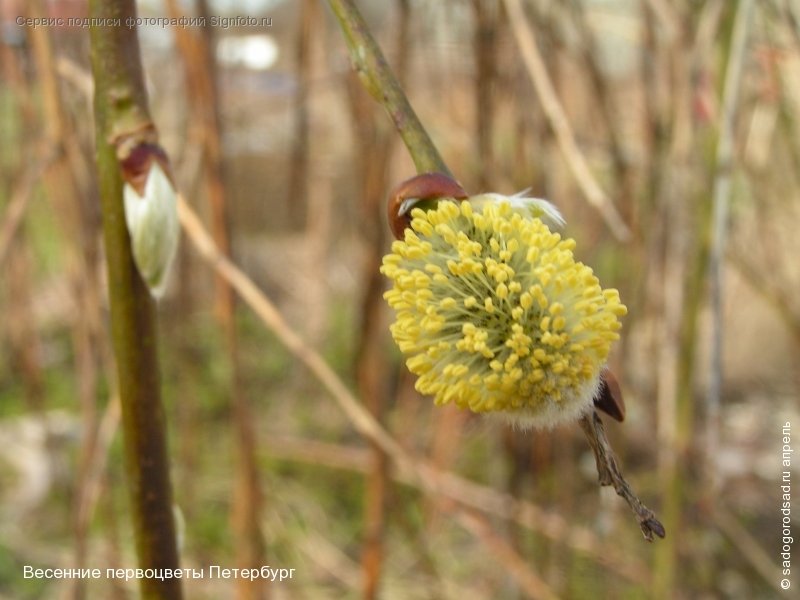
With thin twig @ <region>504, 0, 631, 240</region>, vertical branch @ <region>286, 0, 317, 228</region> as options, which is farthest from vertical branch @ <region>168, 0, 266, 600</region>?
thin twig @ <region>504, 0, 631, 240</region>

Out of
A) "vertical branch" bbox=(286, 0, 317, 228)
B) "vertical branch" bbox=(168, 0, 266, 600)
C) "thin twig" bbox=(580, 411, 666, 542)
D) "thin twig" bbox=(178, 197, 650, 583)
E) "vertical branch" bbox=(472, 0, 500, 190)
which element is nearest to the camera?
"thin twig" bbox=(580, 411, 666, 542)

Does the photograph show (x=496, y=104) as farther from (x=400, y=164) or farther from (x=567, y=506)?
(x=400, y=164)

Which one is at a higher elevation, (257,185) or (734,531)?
(257,185)

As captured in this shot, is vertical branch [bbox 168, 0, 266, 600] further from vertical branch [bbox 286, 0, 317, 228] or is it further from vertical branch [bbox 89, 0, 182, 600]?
vertical branch [bbox 89, 0, 182, 600]

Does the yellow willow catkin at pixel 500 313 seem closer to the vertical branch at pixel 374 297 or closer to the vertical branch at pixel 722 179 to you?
the vertical branch at pixel 722 179

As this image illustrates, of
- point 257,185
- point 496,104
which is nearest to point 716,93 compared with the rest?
point 496,104

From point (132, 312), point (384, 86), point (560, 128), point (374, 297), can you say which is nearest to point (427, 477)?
point (374, 297)

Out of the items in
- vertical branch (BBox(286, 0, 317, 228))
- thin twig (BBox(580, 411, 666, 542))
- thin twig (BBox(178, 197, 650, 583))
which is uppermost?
vertical branch (BBox(286, 0, 317, 228))
